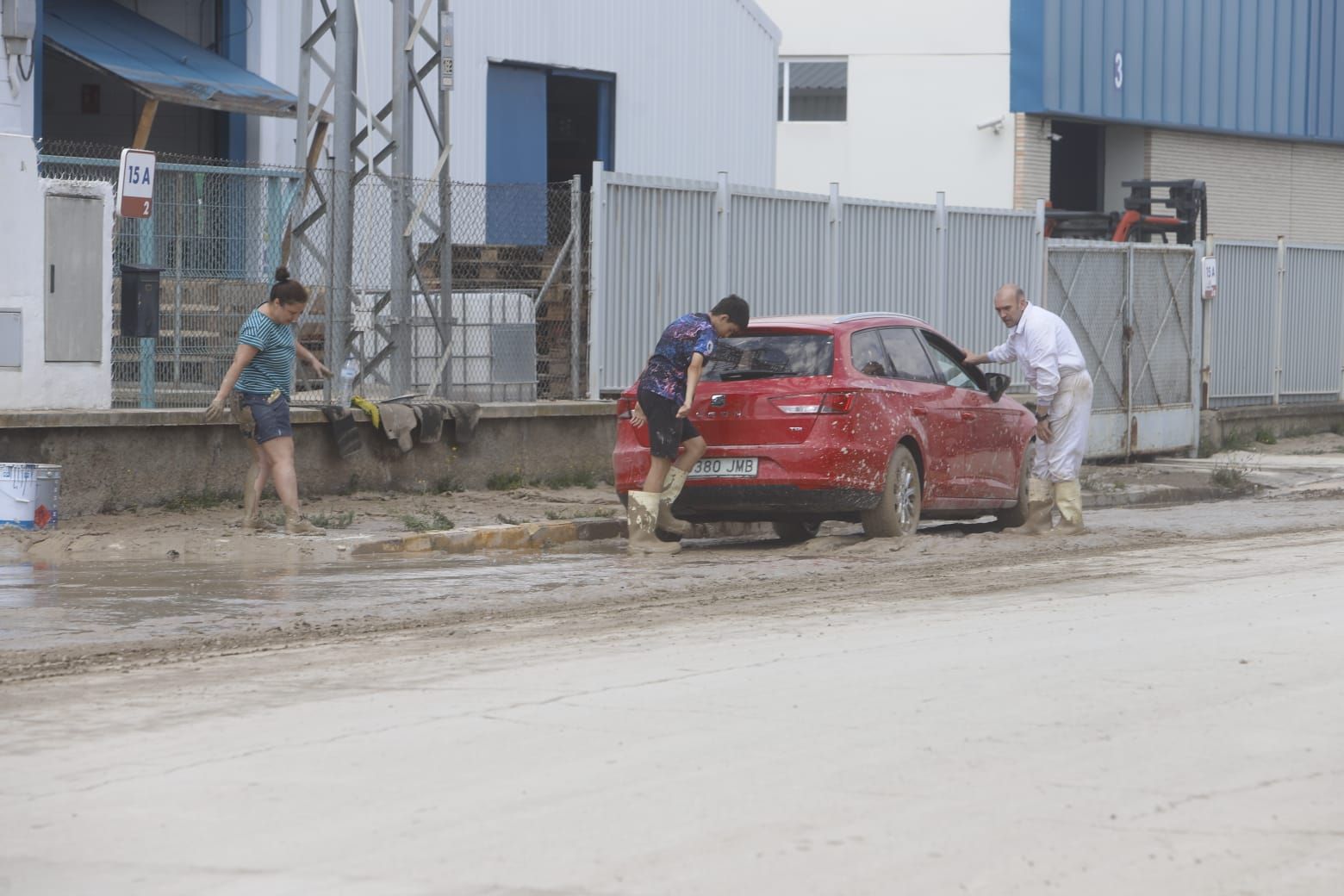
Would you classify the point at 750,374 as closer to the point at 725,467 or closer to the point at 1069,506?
the point at 725,467

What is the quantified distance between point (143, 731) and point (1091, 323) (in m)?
16.7

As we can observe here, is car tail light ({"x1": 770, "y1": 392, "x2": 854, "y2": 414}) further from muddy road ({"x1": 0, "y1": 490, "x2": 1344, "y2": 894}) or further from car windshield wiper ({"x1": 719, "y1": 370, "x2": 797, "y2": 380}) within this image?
muddy road ({"x1": 0, "y1": 490, "x2": 1344, "y2": 894})

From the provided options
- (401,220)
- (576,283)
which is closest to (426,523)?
(401,220)

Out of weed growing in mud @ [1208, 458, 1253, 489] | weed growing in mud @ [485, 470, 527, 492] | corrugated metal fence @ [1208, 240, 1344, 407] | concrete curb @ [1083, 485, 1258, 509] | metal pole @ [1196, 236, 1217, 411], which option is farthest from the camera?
corrugated metal fence @ [1208, 240, 1344, 407]

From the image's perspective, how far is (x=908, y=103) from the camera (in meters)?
37.7

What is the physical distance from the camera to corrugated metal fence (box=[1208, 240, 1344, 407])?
24.4 m

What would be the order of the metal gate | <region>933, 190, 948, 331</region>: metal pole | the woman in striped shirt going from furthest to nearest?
the metal gate, <region>933, 190, 948, 331</region>: metal pole, the woman in striped shirt

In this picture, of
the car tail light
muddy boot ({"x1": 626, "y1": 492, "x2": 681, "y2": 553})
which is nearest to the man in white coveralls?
the car tail light

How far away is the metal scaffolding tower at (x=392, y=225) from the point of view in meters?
15.8

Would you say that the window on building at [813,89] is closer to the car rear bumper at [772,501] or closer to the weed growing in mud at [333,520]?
the weed growing in mud at [333,520]

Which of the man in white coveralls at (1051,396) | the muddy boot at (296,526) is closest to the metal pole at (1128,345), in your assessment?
the man in white coveralls at (1051,396)

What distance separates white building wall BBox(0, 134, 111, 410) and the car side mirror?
6492 mm

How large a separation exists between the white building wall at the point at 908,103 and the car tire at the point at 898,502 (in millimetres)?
24241

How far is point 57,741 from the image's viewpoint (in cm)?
648
